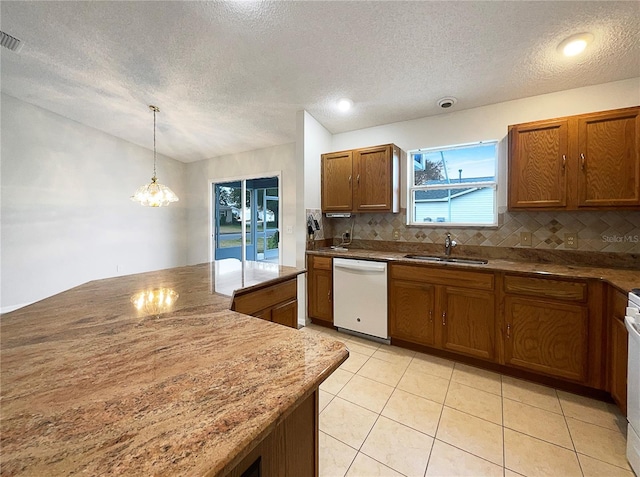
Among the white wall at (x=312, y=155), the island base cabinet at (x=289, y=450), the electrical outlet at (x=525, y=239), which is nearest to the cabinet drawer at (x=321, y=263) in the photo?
the white wall at (x=312, y=155)

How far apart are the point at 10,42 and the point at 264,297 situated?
Result: 11.5ft

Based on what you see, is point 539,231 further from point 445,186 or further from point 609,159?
point 445,186

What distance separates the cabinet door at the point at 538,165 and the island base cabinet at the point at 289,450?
8.32ft

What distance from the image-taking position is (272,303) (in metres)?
1.85

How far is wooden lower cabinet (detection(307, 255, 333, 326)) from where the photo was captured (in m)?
3.05

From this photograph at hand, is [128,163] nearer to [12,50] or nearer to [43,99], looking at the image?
[43,99]

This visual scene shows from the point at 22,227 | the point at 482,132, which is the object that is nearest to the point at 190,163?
the point at 22,227

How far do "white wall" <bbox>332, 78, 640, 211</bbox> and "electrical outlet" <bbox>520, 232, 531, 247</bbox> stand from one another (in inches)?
12.9

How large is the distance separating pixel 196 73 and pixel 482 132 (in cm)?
302

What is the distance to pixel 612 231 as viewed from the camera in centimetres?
227

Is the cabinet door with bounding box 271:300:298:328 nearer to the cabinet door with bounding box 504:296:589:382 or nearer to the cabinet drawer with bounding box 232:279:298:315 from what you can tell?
the cabinet drawer with bounding box 232:279:298:315

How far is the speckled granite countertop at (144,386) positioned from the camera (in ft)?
1.46

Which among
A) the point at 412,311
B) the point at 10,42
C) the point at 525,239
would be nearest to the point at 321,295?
the point at 412,311

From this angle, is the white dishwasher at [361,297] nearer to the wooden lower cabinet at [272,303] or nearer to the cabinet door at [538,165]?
the wooden lower cabinet at [272,303]
